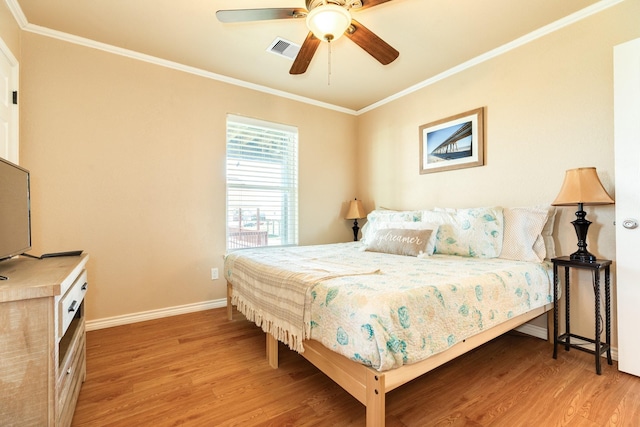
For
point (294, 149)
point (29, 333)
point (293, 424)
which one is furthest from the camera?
point (294, 149)

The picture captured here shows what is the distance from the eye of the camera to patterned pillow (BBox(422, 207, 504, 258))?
234cm

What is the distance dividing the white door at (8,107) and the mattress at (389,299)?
183cm

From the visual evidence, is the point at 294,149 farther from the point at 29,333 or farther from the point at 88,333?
the point at 29,333

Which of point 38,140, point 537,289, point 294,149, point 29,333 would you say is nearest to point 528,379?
point 537,289

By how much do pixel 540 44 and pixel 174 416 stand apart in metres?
3.56

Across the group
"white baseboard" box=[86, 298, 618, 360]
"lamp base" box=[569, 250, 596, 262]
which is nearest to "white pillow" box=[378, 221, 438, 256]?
"lamp base" box=[569, 250, 596, 262]

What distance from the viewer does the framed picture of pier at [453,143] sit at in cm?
279

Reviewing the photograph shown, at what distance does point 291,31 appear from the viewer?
2.37 meters

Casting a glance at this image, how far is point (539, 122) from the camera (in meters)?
2.39

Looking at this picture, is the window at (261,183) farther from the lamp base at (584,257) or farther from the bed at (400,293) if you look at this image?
the lamp base at (584,257)

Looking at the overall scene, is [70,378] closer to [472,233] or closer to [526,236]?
[472,233]

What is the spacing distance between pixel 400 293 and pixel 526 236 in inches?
60.7

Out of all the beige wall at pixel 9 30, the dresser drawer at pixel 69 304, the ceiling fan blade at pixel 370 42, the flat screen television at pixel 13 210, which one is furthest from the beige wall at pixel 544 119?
the beige wall at pixel 9 30

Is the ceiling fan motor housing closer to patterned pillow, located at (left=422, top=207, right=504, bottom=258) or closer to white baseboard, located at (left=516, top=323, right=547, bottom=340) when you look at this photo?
patterned pillow, located at (left=422, top=207, right=504, bottom=258)
